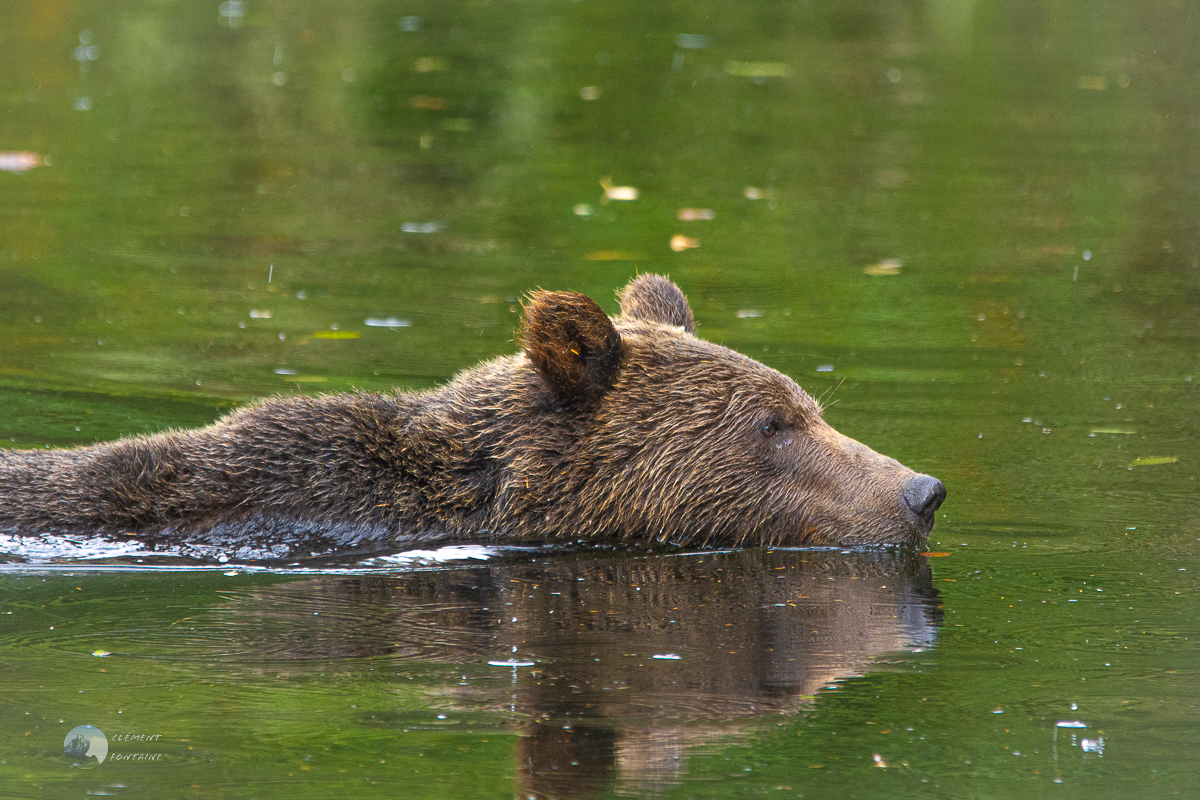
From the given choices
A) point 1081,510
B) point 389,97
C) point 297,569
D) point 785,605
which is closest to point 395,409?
point 297,569

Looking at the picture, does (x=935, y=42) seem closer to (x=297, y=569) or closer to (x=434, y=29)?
(x=434, y=29)

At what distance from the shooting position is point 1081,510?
9047mm

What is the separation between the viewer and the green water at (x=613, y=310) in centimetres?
593

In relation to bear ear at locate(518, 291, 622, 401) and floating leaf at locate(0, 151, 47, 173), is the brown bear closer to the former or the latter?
bear ear at locate(518, 291, 622, 401)

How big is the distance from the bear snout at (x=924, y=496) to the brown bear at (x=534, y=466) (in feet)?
0.03

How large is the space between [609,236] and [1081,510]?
8.15 metres

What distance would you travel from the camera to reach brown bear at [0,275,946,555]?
798cm

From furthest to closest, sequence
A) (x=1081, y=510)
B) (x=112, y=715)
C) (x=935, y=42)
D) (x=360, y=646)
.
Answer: (x=935, y=42) < (x=1081, y=510) < (x=360, y=646) < (x=112, y=715)

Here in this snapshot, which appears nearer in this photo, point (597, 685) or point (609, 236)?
point (597, 685)

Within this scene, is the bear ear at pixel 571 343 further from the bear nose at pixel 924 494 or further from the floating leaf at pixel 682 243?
the floating leaf at pixel 682 243

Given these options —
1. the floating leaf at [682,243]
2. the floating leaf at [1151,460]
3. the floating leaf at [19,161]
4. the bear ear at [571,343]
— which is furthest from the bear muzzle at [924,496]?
the floating leaf at [19,161]

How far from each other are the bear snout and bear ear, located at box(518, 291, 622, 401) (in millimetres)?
1706

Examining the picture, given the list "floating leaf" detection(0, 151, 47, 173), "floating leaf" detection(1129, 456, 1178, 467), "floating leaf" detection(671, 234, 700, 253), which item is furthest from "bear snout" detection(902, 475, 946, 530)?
"floating leaf" detection(0, 151, 47, 173)

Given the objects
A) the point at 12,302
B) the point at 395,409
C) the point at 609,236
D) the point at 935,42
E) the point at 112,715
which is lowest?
the point at 112,715
